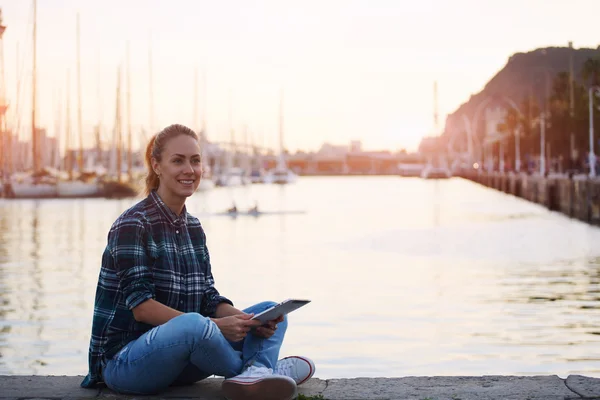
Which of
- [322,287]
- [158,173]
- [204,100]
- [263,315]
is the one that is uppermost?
[204,100]

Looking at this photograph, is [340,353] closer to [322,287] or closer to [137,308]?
[137,308]

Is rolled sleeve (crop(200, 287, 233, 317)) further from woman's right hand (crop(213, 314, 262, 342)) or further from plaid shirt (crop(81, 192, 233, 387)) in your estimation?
woman's right hand (crop(213, 314, 262, 342))

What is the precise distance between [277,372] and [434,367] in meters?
5.53

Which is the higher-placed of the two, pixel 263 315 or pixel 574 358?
pixel 263 315

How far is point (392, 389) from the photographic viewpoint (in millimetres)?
6387

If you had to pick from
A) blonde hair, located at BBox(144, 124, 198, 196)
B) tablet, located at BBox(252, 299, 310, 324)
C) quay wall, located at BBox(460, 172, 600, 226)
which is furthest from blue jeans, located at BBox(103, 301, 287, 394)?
quay wall, located at BBox(460, 172, 600, 226)

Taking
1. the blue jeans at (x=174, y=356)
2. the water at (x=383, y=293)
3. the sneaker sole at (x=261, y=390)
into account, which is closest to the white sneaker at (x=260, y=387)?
the sneaker sole at (x=261, y=390)

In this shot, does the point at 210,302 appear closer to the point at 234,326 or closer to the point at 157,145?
the point at 234,326

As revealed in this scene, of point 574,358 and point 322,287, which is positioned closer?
point 574,358

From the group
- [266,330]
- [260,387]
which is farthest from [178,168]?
[260,387]

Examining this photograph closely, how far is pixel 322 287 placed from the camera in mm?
21141

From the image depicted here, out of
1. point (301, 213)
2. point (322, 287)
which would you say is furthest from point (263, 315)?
point (301, 213)

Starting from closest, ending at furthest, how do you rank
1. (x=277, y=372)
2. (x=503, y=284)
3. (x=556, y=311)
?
(x=277, y=372) → (x=556, y=311) → (x=503, y=284)

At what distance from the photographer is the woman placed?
5.98 metres
